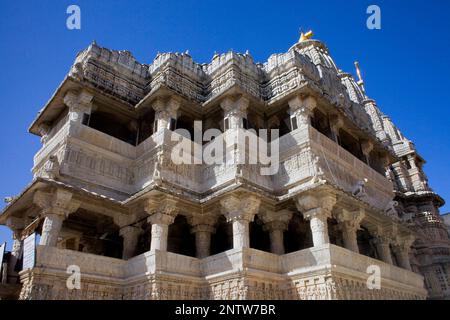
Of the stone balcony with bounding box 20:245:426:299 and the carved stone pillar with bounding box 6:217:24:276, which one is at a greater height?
the carved stone pillar with bounding box 6:217:24:276

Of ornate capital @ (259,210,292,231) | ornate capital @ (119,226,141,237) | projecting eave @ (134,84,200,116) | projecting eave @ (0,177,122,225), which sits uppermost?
projecting eave @ (134,84,200,116)

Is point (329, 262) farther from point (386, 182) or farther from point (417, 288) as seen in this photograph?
point (386, 182)

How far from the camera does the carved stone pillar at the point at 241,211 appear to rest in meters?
13.8

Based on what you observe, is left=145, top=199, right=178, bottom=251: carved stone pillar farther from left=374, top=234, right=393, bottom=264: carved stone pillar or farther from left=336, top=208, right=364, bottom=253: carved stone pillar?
left=374, top=234, right=393, bottom=264: carved stone pillar

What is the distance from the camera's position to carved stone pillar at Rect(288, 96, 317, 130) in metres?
16.9

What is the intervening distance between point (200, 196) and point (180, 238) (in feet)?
10.3

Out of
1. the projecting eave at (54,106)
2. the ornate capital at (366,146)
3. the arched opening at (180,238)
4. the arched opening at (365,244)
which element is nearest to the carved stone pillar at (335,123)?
the ornate capital at (366,146)

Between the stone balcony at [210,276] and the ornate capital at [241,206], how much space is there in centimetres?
141

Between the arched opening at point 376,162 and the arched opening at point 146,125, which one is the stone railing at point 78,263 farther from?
the arched opening at point 376,162

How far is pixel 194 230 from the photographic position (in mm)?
15594

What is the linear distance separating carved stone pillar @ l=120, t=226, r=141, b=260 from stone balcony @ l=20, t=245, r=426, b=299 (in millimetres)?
1016

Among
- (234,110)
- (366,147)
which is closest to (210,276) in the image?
(234,110)

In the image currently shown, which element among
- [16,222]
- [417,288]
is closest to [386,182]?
[417,288]

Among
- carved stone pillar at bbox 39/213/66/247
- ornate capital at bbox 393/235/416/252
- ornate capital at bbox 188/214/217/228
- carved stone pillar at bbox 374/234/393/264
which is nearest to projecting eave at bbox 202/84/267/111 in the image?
ornate capital at bbox 188/214/217/228
